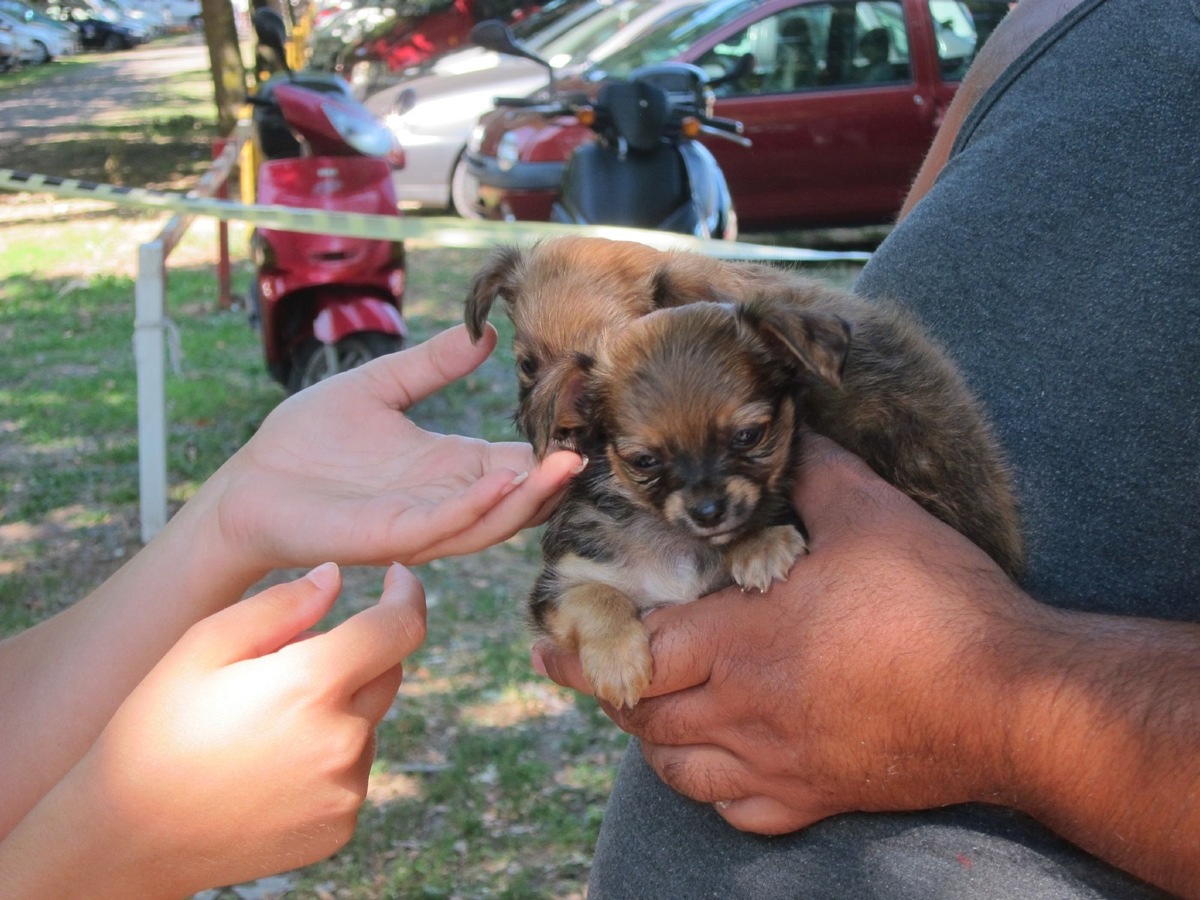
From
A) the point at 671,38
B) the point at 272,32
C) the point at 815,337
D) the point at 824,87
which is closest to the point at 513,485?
the point at 815,337

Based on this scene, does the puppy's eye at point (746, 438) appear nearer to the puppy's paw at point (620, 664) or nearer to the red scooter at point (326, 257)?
the puppy's paw at point (620, 664)

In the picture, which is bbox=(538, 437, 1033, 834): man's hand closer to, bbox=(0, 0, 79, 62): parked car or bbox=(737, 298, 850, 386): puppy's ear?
bbox=(737, 298, 850, 386): puppy's ear

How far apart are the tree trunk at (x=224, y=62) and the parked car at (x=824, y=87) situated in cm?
646

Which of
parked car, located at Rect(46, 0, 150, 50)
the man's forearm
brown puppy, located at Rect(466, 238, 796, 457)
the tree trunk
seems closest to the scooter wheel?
brown puppy, located at Rect(466, 238, 796, 457)

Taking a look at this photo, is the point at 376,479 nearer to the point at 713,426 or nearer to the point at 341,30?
the point at 713,426

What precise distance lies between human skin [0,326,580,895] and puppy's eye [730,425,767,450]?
30 centimetres

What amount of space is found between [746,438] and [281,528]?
2.93ft

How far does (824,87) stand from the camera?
36.7 ft

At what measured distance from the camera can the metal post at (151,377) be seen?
5.48 meters

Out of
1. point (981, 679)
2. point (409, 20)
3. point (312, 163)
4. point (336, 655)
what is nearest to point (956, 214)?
point (981, 679)

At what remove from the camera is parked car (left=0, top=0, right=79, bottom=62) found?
41.4 metres

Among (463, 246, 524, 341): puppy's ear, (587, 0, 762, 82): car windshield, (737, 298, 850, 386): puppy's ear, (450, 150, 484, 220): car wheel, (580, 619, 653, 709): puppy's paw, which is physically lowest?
(450, 150, 484, 220): car wheel

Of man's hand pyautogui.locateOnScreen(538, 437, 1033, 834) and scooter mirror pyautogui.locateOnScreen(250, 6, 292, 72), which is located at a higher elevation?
scooter mirror pyautogui.locateOnScreen(250, 6, 292, 72)

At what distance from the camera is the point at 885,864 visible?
5.68 ft
